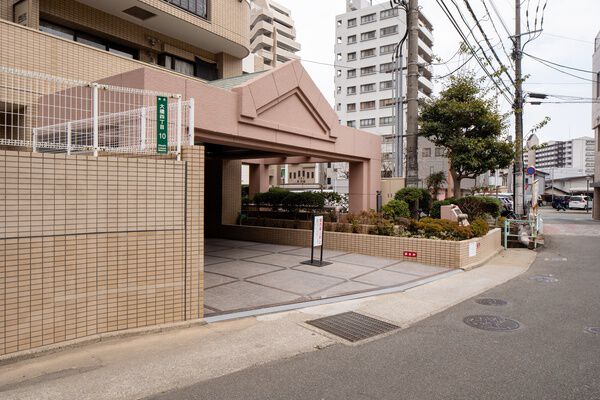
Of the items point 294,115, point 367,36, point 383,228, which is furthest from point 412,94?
point 367,36

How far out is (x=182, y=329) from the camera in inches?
232

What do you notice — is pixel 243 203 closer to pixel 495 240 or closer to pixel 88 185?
pixel 495 240

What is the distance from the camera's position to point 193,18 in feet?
45.1

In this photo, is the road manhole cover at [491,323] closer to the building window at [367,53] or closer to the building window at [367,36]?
the building window at [367,53]

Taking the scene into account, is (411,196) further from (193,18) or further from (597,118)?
(597,118)

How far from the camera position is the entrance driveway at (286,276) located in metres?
7.78

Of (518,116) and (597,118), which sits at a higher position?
(597,118)

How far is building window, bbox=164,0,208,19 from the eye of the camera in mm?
13317

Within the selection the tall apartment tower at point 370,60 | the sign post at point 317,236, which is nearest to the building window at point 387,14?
the tall apartment tower at point 370,60

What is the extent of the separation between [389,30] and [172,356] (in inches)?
2694

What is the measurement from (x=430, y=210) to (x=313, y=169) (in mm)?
55383

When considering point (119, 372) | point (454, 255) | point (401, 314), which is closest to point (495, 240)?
point (454, 255)

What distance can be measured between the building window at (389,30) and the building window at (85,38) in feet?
192

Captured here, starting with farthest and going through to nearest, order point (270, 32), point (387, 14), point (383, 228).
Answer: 1. point (270, 32)
2. point (387, 14)
3. point (383, 228)
